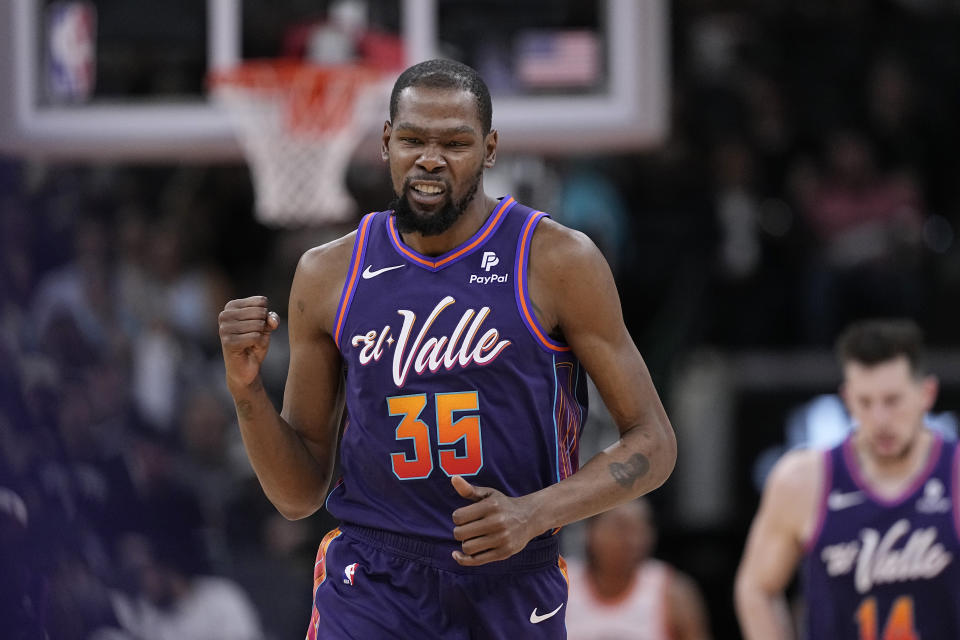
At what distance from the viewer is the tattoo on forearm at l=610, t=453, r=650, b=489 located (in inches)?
137

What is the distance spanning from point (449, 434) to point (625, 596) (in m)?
4.62

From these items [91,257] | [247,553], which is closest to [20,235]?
[91,257]

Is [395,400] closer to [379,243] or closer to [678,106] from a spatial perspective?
[379,243]

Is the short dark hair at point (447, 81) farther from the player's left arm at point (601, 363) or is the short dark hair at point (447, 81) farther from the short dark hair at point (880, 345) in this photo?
the short dark hair at point (880, 345)

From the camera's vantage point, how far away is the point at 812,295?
11.1 m

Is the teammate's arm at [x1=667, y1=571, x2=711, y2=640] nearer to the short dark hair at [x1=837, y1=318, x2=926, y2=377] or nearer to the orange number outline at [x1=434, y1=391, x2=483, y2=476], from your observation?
the short dark hair at [x1=837, y1=318, x2=926, y2=377]

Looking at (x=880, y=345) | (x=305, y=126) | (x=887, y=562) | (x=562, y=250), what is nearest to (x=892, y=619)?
(x=887, y=562)

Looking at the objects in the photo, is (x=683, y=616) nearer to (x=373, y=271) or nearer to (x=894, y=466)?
(x=894, y=466)

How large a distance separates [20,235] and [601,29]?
3801 millimetres

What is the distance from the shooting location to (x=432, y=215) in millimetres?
3510

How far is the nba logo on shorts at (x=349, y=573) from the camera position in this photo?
3.57 m

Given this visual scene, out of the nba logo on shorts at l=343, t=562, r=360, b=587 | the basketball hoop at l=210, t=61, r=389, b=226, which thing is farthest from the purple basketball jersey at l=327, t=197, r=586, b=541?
the basketball hoop at l=210, t=61, r=389, b=226

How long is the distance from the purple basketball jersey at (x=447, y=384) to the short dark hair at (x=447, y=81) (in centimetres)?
30

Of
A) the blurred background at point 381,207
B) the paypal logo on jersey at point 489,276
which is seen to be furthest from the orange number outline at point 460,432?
the blurred background at point 381,207
